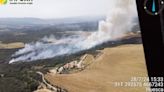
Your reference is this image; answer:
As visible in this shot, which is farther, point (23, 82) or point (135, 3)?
point (23, 82)

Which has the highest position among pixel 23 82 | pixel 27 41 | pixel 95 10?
pixel 95 10

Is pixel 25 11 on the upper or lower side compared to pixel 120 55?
upper

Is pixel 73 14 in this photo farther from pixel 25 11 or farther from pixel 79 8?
pixel 25 11

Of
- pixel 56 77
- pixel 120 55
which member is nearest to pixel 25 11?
pixel 56 77

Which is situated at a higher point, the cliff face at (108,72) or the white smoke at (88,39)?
the white smoke at (88,39)

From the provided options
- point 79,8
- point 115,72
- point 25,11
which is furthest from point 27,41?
point 115,72
